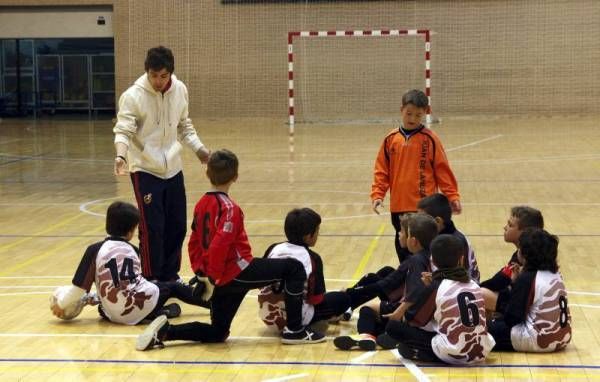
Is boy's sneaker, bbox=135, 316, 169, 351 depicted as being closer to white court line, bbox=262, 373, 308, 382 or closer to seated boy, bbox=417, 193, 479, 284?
white court line, bbox=262, 373, 308, 382

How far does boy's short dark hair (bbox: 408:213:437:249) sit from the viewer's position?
5.85 m

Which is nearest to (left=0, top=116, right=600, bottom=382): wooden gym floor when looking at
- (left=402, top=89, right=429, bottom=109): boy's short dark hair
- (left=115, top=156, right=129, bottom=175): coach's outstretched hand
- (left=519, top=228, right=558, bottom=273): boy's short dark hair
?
(left=519, top=228, right=558, bottom=273): boy's short dark hair

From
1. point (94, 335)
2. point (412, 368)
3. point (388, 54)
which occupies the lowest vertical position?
point (94, 335)

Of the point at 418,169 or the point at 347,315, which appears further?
the point at 418,169

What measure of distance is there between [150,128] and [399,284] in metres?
2.23

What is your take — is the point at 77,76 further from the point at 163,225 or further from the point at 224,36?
the point at 163,225

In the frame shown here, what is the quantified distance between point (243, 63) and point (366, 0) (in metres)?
3.83

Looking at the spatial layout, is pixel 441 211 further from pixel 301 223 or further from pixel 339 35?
pixel 339 35

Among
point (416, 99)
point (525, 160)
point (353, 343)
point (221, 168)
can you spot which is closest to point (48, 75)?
point (525, 160)

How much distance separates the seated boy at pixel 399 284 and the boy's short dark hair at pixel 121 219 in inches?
62.2

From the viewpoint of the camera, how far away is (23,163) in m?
17.9

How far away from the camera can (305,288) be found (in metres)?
5.99

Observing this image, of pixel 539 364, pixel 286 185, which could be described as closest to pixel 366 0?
pixel 286 185

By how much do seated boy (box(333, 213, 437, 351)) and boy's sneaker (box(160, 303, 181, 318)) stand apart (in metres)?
1.31
